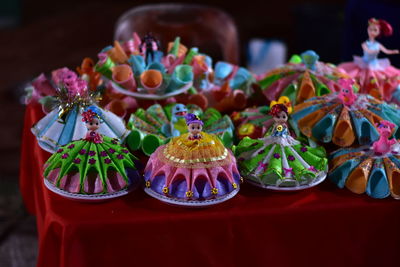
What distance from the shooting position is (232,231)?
1.27 metres

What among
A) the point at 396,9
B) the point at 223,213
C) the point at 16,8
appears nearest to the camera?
the point at 223,213

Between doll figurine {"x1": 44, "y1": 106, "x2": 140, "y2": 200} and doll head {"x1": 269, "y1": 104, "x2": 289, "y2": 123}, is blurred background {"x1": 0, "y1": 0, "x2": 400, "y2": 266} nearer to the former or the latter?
doll head {"x1": 269, "y1": 104, "x2": 289, "y2": 123}

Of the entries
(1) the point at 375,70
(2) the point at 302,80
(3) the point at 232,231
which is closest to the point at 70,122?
(3) the point at 232,231

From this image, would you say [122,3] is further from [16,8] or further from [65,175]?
[65,175]

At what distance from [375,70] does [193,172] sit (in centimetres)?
80

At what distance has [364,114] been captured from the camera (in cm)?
150

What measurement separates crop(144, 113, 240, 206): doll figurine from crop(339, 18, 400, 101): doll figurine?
0.62 metres

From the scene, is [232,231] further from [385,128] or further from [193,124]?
[385,128]

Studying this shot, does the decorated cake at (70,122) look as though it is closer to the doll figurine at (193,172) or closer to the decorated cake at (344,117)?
the doll figurine at (193,172)

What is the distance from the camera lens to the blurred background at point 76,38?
8.09 ft

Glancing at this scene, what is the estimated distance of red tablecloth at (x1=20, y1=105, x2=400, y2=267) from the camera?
123 centimetres

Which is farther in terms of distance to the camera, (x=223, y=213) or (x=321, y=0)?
(x=321, y=0)

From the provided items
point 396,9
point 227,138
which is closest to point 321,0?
point 396,9

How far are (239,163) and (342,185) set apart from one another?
0.24 meters
